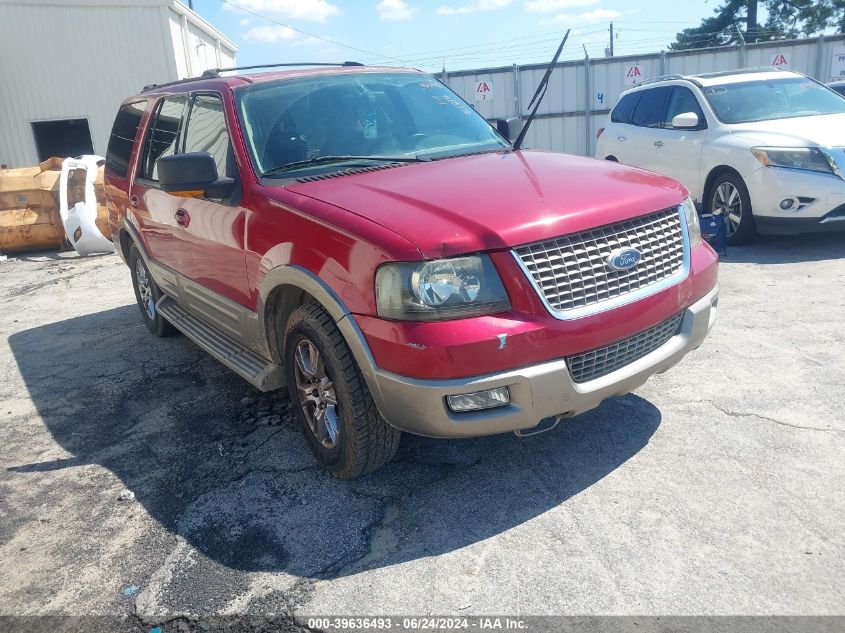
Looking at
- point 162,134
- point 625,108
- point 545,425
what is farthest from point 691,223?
point 625,108

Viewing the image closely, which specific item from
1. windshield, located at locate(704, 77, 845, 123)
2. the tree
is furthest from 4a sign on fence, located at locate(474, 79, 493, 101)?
the tree

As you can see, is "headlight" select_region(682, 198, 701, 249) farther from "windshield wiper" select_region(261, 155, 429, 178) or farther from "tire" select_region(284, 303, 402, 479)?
"tire" select_region(284, 303, 402, 479)

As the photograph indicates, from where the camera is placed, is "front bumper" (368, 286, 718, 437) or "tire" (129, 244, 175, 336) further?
"tire" (129, 244, 175, 336)

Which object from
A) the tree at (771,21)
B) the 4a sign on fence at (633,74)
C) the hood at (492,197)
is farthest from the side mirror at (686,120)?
the tree at (771,21)

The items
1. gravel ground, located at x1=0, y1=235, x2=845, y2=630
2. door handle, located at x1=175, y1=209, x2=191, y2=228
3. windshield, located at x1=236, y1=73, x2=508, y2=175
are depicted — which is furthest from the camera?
door handle, located at x1=175, y1=209, x2=191, y2=228

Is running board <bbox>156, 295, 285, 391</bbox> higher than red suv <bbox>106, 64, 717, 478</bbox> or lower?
lower

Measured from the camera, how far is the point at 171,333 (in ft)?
19.8

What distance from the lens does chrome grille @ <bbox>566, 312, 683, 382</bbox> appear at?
297cm

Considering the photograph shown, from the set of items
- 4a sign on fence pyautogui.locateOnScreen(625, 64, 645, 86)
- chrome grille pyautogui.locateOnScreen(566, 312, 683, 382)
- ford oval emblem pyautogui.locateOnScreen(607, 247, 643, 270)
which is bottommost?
chrome grille pyautogui.locateOnScreen(566, 312, 683, 382)

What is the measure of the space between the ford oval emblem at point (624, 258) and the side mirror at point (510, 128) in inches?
77.0

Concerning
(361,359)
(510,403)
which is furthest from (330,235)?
(510,403)

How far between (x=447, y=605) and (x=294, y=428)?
1.81 metres

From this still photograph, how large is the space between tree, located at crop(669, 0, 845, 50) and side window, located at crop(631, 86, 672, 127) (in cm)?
3743

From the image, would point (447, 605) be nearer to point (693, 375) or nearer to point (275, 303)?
point (275, 303)
